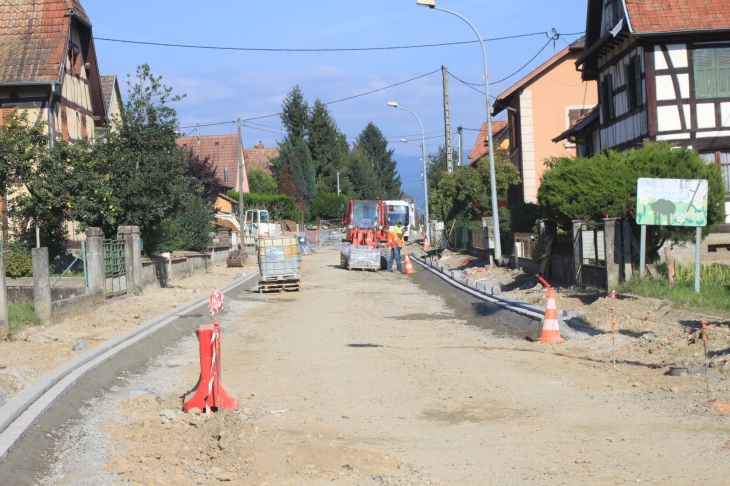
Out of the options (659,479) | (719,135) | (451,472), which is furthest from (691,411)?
(719,135)

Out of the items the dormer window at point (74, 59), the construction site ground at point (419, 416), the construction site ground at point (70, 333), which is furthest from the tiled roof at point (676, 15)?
the dormer window at point (74, 59)

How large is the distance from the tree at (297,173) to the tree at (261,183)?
3.39 feet

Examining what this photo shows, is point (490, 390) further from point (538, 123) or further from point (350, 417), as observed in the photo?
point (538, 123)

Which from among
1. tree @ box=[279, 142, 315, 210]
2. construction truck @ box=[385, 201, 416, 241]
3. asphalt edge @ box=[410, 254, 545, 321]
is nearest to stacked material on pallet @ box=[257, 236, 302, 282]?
asphalt edge @ box=[410, 254, 545, 321]

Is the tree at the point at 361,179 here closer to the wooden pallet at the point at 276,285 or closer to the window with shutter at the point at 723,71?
the wooden pallet at the point at 276,285

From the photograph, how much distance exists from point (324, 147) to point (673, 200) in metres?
85.5

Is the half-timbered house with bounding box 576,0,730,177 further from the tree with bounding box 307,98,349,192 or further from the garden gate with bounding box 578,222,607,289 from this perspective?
the tree with bounding box 307,98,349,192

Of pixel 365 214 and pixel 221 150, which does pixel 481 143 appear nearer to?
pixel 221 150

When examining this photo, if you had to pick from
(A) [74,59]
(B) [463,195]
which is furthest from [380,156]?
(A) [74,59]

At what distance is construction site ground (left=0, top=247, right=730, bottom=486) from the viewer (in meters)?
6.36

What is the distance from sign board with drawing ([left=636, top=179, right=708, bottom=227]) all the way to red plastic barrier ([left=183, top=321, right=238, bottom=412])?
9458mm

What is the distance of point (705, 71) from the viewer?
2245 cm

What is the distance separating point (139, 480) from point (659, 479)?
13.2ft

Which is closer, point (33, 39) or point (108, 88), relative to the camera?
point (33, 39)
